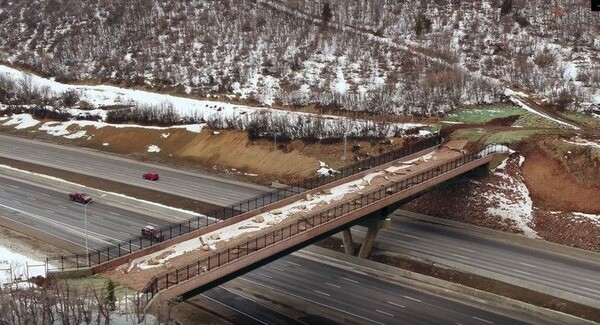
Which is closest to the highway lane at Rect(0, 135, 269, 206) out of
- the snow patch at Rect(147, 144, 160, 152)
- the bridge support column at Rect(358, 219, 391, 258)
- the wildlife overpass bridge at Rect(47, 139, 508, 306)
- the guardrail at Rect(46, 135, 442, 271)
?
the snow patch at Rect(147, 144, 160, 152)

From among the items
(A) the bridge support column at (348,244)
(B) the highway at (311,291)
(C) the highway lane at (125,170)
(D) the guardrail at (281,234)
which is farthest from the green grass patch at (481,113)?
(B) the highway at (311,291)

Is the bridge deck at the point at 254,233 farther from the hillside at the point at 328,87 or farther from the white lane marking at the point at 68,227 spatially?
the white lane marking at the point at 68,227

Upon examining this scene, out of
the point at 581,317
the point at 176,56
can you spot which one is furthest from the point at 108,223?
the point at 176,56

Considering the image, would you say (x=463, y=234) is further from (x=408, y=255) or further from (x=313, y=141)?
(x=313, y=141)

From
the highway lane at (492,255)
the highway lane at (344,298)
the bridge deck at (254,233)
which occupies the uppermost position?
the bridge deck at (254,233)

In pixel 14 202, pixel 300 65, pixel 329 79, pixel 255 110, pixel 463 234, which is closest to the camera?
pixel 463 234

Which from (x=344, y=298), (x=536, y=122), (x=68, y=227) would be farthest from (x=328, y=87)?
(x=344, y=298)
